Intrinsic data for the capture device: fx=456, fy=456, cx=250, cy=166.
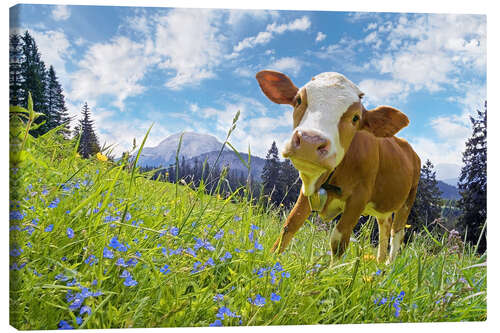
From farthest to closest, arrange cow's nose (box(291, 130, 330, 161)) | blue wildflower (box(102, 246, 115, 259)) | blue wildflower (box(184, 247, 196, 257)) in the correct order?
cow's nose (box(291, 130, 330, 161)) → blue wildflower (box(184, 247, 196, 257)) → blue wildflower (box(102, 246, 115, 259))

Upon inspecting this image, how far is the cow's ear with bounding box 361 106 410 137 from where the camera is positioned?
94.7 inches

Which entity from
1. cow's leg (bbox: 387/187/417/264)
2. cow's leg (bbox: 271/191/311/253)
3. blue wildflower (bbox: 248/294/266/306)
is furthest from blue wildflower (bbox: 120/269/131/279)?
cow's leg (bbox: 387/187/417/264)

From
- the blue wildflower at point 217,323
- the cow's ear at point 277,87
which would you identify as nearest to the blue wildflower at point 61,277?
the blue wildflower at point 217,323

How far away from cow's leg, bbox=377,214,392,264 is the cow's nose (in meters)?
0.86

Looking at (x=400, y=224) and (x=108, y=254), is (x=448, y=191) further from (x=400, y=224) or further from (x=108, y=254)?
(x=108, y=254)

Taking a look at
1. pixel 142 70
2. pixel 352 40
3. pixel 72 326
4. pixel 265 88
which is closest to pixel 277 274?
pixel 72 326

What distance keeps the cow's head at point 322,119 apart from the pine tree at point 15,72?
1.21m

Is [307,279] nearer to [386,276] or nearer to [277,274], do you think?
[277,274]

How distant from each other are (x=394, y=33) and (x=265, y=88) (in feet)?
2.89

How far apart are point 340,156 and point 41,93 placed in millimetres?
1528

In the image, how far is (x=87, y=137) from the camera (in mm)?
2482

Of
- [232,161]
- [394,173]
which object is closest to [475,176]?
[394,173]

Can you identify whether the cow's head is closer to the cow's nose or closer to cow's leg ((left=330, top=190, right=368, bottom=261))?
the cow's nose
